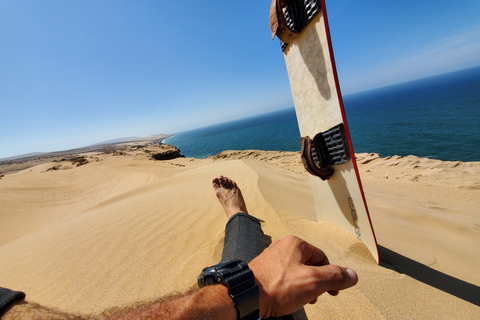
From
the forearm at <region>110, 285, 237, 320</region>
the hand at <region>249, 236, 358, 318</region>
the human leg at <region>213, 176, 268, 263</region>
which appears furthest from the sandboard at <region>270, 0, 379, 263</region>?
the forearm at <region>110, 285, 237, 320</region>

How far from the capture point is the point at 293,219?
2.42 m

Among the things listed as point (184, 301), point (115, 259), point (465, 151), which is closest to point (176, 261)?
point (115, 259)

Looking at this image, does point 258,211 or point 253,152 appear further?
point 253,152

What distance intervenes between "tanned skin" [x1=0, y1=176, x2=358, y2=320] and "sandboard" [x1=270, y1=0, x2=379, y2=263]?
104 centimetres

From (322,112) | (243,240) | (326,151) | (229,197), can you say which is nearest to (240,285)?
(243,240)

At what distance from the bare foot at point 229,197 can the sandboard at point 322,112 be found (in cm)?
96

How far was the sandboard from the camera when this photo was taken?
1.67 m

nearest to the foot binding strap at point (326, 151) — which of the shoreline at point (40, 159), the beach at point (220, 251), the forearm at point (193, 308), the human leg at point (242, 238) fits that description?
the beach at point (220, 251)

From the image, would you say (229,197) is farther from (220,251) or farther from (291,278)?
(291,278)

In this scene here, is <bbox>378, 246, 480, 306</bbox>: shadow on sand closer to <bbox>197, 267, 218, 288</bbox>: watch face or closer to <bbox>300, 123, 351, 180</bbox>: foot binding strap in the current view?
<bbox>300, 123, 351, 180</bbox>: foot binding strap

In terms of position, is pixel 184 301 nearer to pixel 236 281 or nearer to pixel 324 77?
pixel 236 281

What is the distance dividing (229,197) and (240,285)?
183cm

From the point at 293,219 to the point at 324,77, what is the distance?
5.42 ft

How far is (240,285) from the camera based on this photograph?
2.52 feet
